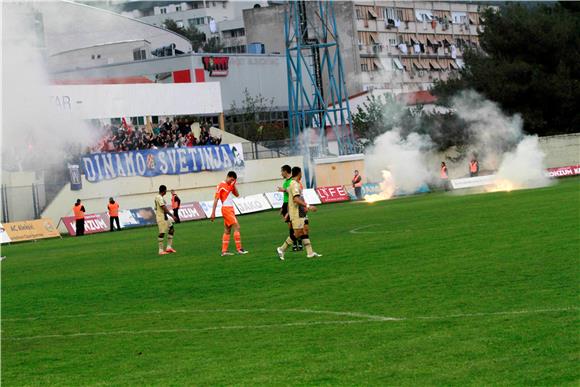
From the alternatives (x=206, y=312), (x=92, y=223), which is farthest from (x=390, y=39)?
(x=206, y=312)

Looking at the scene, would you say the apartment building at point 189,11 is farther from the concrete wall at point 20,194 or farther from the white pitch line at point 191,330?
the white pitch line at point 191,330

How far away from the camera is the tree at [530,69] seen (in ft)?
276

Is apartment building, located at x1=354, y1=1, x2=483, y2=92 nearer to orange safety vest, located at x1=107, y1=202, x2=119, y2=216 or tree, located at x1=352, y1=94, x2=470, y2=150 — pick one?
tree, located at x1=352, y1=94, x2=470, y2=150

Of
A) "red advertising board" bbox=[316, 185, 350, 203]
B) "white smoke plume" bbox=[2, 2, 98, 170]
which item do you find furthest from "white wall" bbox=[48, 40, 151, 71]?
"red advertising board" bbox=[316, 185, 350, 203]

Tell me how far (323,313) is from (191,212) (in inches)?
1738

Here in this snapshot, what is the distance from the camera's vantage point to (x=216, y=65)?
94.1 m

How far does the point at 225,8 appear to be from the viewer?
177750mm

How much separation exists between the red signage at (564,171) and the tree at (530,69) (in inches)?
418

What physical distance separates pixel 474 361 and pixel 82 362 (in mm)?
5307

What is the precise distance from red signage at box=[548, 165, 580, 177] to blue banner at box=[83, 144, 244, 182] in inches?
775

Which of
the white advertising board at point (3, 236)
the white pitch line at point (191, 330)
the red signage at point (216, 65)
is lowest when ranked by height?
the white pitch line at point (191, 330)

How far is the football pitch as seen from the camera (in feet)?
40.9

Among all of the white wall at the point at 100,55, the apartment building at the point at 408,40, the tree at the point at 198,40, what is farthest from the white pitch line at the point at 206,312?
the tree at the point at 198,40

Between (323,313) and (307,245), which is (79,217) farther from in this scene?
(323,313)
